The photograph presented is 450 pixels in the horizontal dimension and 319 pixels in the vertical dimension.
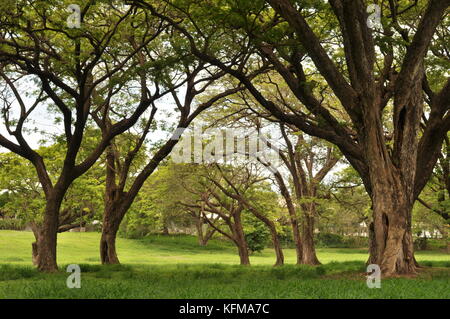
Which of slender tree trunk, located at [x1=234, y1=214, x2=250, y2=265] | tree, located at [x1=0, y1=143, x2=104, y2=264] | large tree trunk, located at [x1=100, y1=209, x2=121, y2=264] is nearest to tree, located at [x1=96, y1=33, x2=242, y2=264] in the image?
large tree trunk, located at [x1=100, y1=209, x2=121, y2=264]

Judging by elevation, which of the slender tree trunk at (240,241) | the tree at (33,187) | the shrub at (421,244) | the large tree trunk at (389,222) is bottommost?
the shrub at (421,244)

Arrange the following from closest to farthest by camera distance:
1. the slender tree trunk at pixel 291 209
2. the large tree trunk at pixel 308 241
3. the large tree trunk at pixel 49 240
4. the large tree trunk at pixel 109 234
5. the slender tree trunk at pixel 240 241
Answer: the large tree trunk at pixel 49 240, the large tree trunk at pixel 109 234, the large tree trunk at pixel 308 241, the slender tree trunk at pixel 291 209, the slender tree trunk at pixel 240 241

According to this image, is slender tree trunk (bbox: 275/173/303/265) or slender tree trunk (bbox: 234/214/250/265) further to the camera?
slender tree trunk (bbox: 234/214/250/265)

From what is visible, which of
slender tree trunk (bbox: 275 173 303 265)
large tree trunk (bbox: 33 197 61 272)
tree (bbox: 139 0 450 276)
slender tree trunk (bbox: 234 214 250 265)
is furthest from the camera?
slender tree trunk (bbox: 234 214 250 265)

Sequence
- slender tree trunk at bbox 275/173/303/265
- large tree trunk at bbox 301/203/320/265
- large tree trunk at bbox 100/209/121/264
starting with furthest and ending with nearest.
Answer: slender tree trunk at bbox 275/173/303/265
large tree trunk at bbox 301/203/320/265
large tree trunk at bbox 100/209/121/264

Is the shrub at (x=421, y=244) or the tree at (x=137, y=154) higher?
the tree at (x=137, y=154)

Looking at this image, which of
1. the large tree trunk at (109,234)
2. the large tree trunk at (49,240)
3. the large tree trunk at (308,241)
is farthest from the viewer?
the large tree trunk at (308,241)

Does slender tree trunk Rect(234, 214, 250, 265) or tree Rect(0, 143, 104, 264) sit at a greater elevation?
tree Rect(0, 143, 104, 264)

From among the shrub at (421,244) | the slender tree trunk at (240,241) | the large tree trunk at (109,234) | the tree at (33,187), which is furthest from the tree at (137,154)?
the shrub at (421,244)

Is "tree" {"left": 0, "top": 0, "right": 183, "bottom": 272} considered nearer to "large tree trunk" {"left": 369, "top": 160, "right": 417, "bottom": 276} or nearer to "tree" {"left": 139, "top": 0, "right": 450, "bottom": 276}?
"tree" {"left": 139, "top": 0, "right": 450, "bottom": 276}

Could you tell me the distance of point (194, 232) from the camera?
6469 centimetres

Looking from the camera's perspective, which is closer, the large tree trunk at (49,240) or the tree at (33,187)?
the large tree trunk at (49,240)

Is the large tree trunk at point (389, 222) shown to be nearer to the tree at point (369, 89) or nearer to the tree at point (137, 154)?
the tree at point (369, 89)
